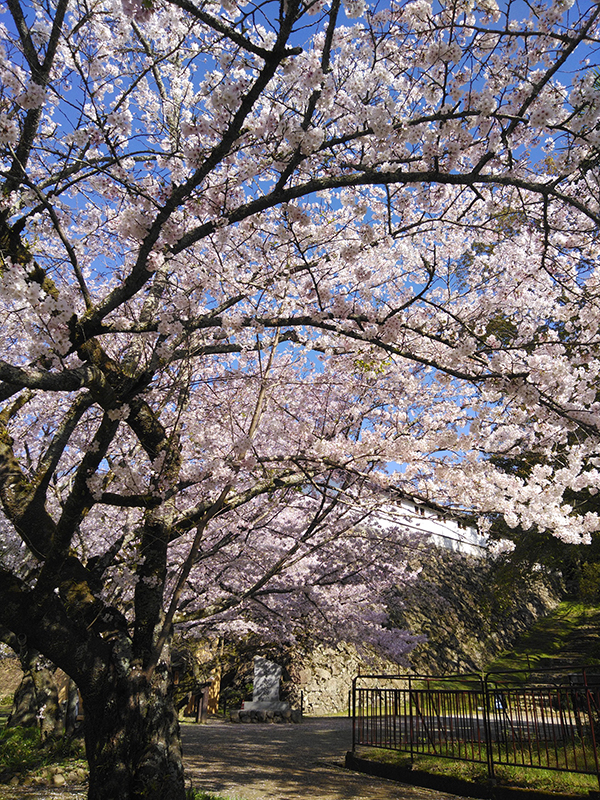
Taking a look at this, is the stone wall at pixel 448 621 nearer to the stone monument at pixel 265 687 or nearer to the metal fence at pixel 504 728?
the stone monument at pixel 265 687

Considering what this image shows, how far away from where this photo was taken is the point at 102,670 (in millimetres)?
4547

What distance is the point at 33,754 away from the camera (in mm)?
7863

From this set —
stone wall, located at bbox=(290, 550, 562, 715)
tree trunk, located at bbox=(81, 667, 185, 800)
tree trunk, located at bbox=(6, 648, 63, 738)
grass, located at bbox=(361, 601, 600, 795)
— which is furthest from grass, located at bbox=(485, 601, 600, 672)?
tree trunk, located at bbox=(81, 667, 185, 800)

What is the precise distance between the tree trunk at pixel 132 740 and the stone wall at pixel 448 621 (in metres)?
9.31

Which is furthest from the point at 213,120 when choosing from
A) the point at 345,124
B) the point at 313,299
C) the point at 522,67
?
the point at 522,67

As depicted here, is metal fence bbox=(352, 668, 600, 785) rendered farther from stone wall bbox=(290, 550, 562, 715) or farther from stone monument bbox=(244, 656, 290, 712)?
stone monument bbox=(244, 656, 290, 712)

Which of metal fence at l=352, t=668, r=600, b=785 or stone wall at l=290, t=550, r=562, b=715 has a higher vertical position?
stone wall at l=290, t=550, r=562, b=715

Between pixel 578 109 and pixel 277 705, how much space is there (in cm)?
1539

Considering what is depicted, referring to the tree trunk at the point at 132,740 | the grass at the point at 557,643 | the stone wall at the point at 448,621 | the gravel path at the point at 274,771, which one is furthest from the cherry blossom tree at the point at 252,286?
the grass at the point at 557,643

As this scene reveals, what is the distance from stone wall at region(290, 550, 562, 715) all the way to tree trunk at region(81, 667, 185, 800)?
9.31m

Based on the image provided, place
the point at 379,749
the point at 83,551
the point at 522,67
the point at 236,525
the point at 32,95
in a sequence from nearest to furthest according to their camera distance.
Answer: the point at 32,95, the point at 522,67, the point at 236,525, the point at 83,551, the point at 379,749

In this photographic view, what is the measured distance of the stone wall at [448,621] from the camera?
15.4 meters

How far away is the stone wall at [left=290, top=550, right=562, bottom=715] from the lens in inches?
604

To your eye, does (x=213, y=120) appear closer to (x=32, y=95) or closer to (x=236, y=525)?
(x=32, y=95)
